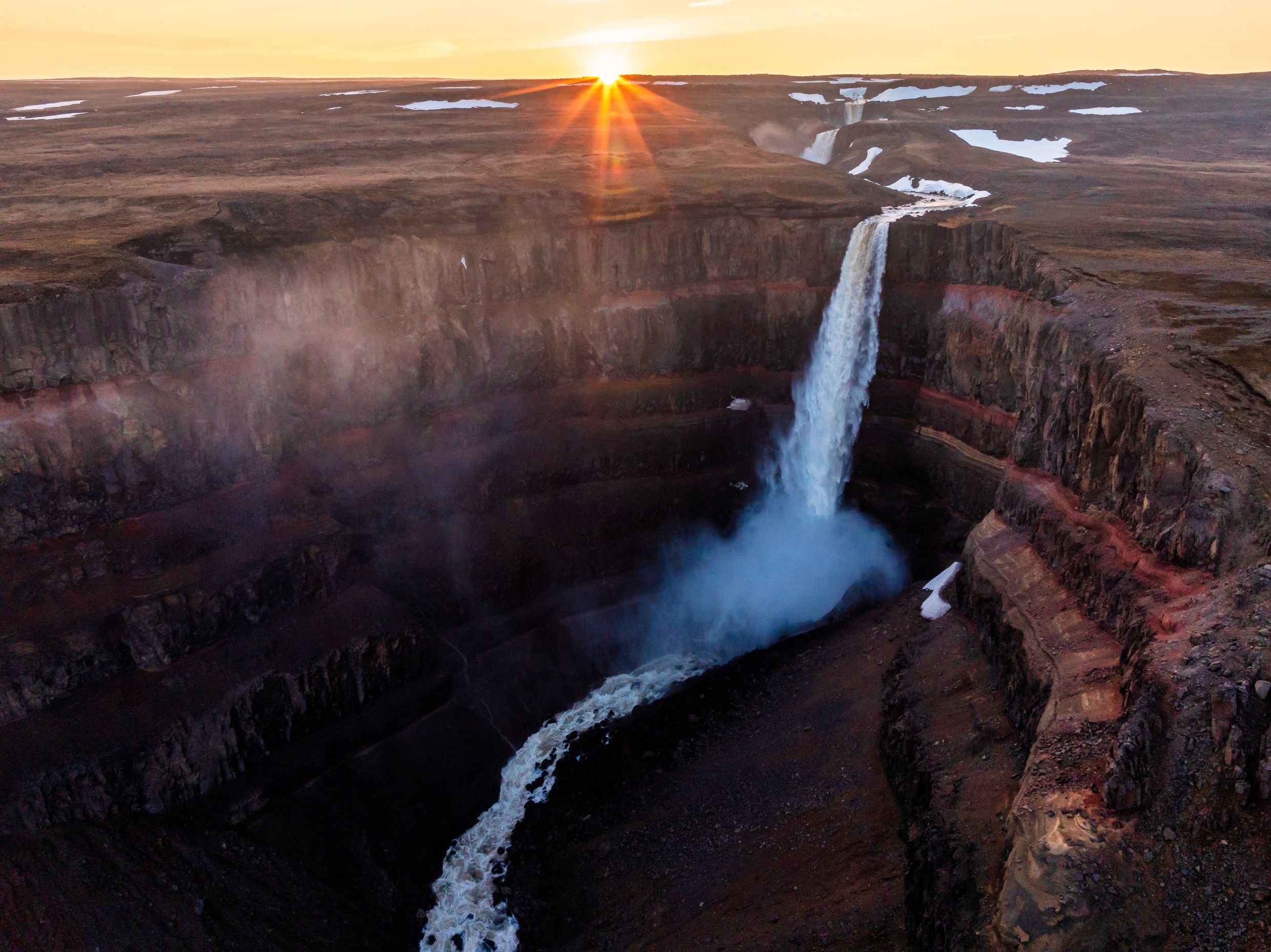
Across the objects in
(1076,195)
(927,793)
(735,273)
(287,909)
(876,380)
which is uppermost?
(1076,195)

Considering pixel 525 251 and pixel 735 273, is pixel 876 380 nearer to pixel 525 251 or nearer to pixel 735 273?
pixel 735 273

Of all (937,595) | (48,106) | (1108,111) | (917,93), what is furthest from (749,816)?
(917,93)

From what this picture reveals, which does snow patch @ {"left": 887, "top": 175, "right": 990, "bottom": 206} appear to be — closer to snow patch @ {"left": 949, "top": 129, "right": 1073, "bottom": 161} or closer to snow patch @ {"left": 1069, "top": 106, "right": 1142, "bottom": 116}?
snow patch @ {"left": 949, "top": 129, "right": 1073, "bottom": 161}

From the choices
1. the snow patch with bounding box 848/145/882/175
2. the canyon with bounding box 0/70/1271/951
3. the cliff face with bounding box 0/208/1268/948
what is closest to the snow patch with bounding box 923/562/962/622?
the canyon with bounding box 0/70/1271/951

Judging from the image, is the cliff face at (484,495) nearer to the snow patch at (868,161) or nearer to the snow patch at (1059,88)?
the snow patch at (868,161)

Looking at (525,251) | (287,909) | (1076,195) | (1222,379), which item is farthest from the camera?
(1076,195)

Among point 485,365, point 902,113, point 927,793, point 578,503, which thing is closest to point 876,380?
point 578,503
